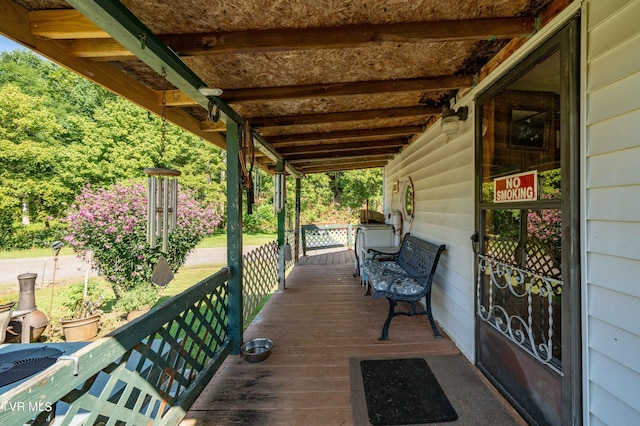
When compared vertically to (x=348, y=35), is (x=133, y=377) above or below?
below

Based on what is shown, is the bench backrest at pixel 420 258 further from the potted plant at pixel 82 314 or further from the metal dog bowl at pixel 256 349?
the potted plant at pixel 82 314

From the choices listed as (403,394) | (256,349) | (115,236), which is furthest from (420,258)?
(115,236)

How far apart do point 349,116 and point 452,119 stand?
1.09 metres

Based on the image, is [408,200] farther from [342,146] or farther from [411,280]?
[411,280]

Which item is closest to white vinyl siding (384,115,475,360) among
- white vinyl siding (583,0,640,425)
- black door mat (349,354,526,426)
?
black door mat (349,354,526,426)

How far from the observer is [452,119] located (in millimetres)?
2781

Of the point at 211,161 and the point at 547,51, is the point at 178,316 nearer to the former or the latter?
the point at 547,51

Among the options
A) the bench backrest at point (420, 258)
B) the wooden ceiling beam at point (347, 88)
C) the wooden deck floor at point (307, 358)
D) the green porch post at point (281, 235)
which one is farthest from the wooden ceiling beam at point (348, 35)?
the green porch post at point (281, 235)

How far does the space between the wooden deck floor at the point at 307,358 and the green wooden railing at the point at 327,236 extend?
5524 mm

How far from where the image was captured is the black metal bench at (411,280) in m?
3.05

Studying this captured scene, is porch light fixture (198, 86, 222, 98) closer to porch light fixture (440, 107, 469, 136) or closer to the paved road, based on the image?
porch light fixture (440, 107, 469, 136)

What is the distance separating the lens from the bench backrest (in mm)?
3084

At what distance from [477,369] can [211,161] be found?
16250 millimetres

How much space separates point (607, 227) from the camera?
1284mm
